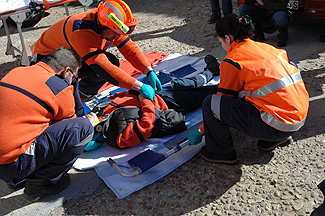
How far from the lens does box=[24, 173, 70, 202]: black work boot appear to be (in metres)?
2.58

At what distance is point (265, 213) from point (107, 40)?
218cm

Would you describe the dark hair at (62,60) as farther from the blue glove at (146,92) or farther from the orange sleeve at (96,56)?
the blue glove at (146,92)

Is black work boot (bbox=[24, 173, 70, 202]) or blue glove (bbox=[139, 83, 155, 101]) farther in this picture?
blue glove (bbox=[139, 83, 155, 101])

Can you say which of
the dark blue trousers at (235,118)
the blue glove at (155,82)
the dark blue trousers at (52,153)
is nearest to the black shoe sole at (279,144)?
the dark blue trousers at (235,118)

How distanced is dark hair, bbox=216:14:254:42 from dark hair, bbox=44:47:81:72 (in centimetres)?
113

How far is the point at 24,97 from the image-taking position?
2.21 metres

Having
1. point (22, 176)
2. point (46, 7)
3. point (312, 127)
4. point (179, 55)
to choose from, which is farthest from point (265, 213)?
point (46, 7)

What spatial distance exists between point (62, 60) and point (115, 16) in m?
0.73

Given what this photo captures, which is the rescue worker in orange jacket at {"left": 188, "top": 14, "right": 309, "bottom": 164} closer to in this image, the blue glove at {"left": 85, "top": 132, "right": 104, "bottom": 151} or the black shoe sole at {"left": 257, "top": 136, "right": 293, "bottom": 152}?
the black shoe sole at {"left": 257, "top": 136, "right": 293, "bottom": 152}

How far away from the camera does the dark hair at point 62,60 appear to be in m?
2.54

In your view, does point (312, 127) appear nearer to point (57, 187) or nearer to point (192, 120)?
point (192, 120)

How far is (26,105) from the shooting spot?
7.23 ft

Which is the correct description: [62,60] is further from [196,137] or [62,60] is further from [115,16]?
[196,137]

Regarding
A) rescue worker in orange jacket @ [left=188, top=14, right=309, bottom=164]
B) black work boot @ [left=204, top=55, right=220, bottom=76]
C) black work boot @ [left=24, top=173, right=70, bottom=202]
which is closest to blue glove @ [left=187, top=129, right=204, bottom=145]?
rescue worker in orange jacket @ [left=188, top=14, right=309, bottom=164]
